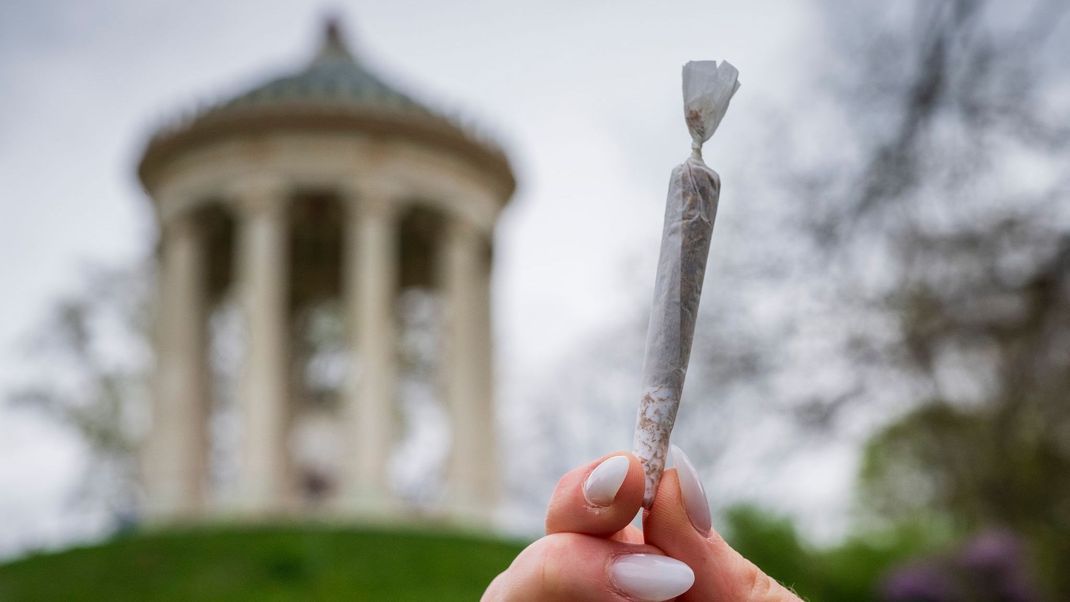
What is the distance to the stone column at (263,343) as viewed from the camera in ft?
→ 73.4

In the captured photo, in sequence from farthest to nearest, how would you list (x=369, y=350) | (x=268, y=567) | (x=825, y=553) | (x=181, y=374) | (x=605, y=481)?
(x=181, y=374) → (x=369, y=350) → (x=825, y=553) → (x=268, y=567) → (x=605, y=481)

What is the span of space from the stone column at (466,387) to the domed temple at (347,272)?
0.15 ft

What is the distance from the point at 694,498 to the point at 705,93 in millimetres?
500

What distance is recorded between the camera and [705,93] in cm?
143

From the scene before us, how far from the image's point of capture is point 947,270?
527 inches

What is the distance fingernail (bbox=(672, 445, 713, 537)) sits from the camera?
136 cm

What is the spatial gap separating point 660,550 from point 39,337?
29.0m

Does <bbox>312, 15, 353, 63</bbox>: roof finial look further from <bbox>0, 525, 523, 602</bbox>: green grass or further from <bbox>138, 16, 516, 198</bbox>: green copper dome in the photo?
<bbox>0, 525, 523, 602</bbox>: green grass

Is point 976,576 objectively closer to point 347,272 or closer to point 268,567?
point 268,567

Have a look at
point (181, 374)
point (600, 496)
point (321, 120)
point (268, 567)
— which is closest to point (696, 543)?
point (600, 496)

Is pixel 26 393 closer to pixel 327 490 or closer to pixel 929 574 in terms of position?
pixel 327 490

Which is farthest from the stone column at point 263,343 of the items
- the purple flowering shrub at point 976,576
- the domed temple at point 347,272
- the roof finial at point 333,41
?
the purple flowering shrub at point 976,576

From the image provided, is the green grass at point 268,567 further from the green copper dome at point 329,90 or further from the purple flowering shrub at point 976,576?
the green copper dome at point 329,90

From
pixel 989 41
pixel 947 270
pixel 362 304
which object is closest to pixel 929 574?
pixel 947 270
